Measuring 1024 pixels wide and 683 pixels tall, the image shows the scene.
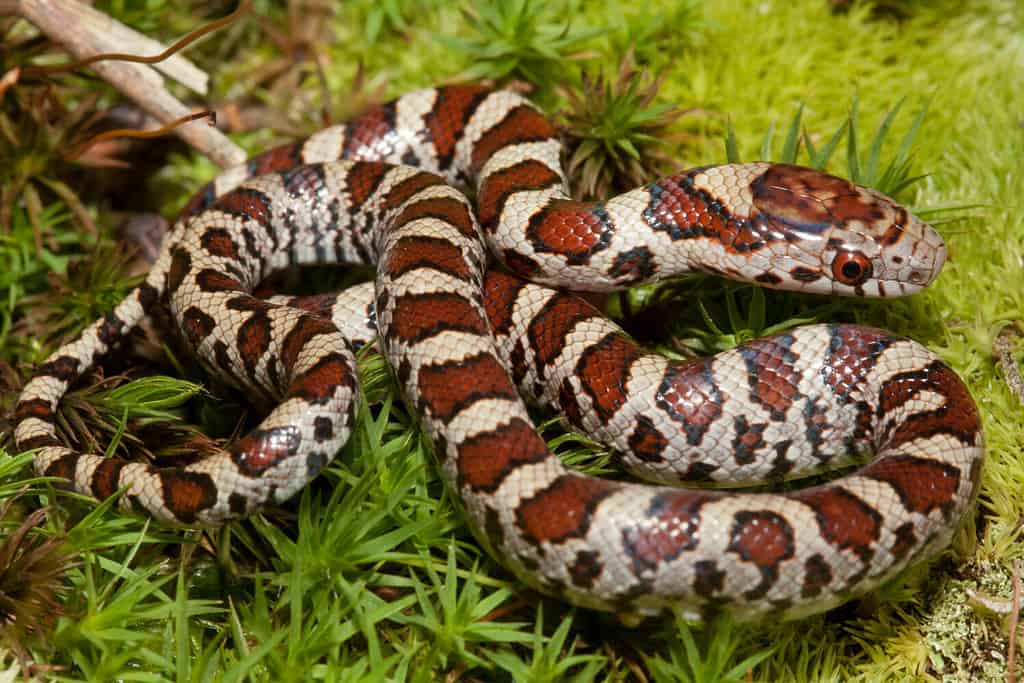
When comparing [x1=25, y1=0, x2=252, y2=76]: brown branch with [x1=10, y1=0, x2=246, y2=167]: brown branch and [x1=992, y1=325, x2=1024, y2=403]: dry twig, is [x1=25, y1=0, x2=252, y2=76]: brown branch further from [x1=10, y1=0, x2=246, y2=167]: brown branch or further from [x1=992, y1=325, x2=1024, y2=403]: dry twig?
[x1=992, y1=325, x2=1024, y2=403]: dry twig

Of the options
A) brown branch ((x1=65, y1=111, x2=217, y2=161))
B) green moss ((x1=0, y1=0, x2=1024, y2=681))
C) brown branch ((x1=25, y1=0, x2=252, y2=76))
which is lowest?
green moss ((x1=0, y1=0, x2=1024, y2=681))

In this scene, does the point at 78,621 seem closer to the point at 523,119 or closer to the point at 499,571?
the point at 499,571

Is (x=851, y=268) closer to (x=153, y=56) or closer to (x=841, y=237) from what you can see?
(x=841, y=237)

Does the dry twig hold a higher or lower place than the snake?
lower

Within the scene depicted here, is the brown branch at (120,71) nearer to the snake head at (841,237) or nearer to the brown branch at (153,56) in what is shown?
the brown branch at (153,56)

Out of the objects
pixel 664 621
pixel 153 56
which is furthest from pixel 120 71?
pixel 664 621

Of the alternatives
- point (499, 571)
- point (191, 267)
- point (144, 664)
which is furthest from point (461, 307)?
point (144, 664)

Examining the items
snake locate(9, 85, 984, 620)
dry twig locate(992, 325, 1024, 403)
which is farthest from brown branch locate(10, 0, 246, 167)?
dry twig locate(992, 325, 1024, 403)
